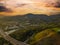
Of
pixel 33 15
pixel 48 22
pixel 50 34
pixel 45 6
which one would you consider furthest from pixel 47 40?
pixel 45 6

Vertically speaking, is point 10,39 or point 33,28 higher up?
point 33,28

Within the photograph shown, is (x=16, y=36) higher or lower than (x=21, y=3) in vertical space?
lower

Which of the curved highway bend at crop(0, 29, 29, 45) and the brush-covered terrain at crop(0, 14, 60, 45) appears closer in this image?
the curved highway bend at crop(0, 29, 29, 45)

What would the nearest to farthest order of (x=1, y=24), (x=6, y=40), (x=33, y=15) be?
(x=6, y=40), (x=1, y=24), (x=33, y=15)

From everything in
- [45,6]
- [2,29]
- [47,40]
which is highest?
[45,6]

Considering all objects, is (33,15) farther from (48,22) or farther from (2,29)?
(2,29)

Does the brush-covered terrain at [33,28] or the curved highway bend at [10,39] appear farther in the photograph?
the brush-covered terrain at [33,28]

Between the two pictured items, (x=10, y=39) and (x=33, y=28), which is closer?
(x=10, y=39)

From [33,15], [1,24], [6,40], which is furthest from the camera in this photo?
[33,15]
